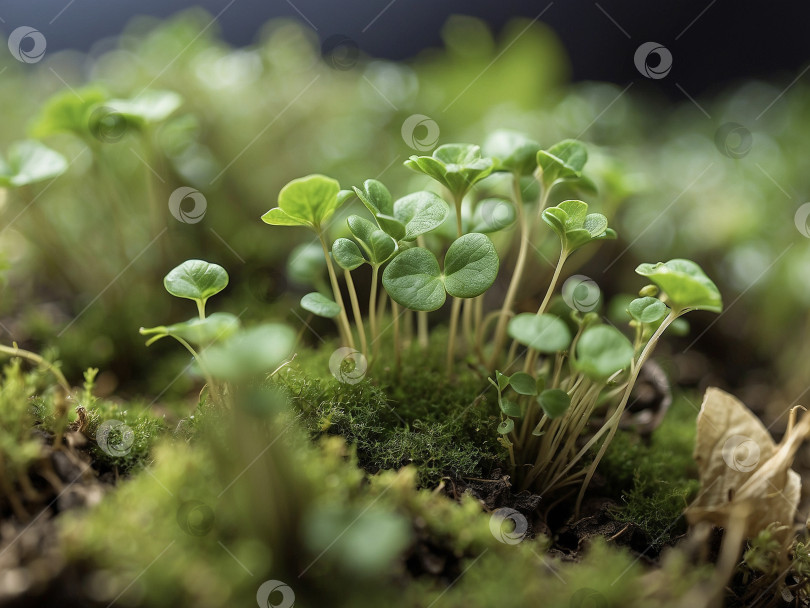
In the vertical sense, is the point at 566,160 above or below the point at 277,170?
above

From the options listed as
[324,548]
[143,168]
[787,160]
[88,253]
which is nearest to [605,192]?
[787,160]

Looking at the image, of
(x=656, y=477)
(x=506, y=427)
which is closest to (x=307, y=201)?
(x=506, y=427)

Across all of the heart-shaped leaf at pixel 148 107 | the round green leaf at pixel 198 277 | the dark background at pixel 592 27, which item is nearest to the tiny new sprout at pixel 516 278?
the round green leaf at pixel 198 277

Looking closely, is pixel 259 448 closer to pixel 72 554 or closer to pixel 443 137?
pixel 72 554

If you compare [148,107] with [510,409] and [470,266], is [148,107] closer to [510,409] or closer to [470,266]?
[470,266]

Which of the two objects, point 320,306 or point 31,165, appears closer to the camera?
point 320,306
